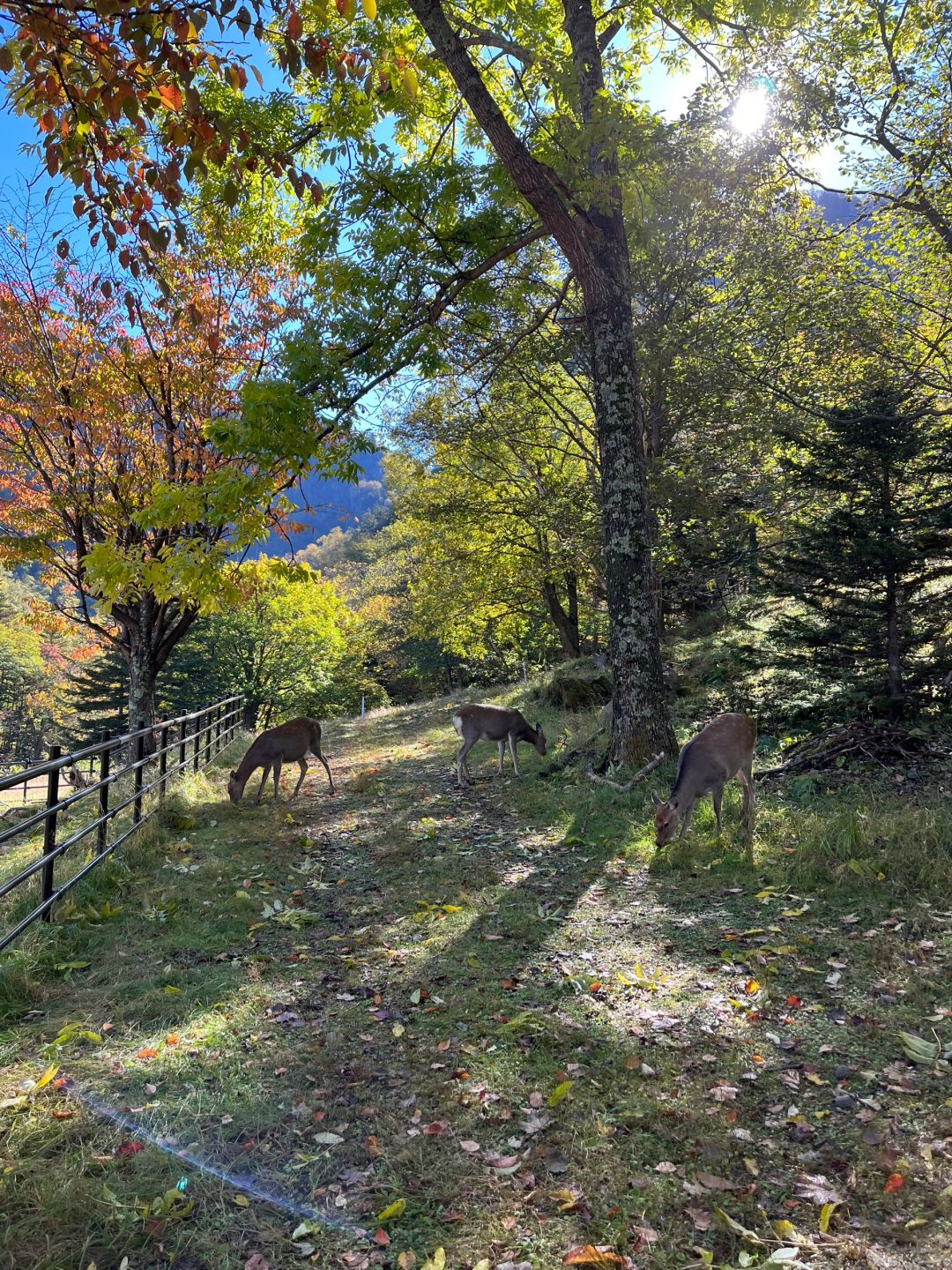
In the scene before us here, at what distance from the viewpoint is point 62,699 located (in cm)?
5431

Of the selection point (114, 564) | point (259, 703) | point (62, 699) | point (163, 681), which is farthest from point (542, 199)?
point (62, 699)

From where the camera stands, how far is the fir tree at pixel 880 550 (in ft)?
30.7

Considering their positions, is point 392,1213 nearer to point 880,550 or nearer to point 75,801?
point 75,801

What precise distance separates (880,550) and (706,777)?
3989mm

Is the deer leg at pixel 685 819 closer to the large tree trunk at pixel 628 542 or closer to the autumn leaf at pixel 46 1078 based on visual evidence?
the large tree trunk at pixel 628 542

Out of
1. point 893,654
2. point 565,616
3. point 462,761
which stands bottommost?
point 462,761

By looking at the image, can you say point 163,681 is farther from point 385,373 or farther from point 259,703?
point 385,373

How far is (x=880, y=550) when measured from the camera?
30.0ft

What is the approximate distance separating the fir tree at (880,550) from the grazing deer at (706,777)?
8.95ft

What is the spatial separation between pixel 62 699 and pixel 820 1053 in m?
60.0

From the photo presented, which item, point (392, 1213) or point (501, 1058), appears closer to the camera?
point (392, 1213)

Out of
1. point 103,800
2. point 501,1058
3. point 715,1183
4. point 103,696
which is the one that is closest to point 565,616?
point 103,800

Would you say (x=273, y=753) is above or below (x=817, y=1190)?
above

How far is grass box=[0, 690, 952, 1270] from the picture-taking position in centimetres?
299
